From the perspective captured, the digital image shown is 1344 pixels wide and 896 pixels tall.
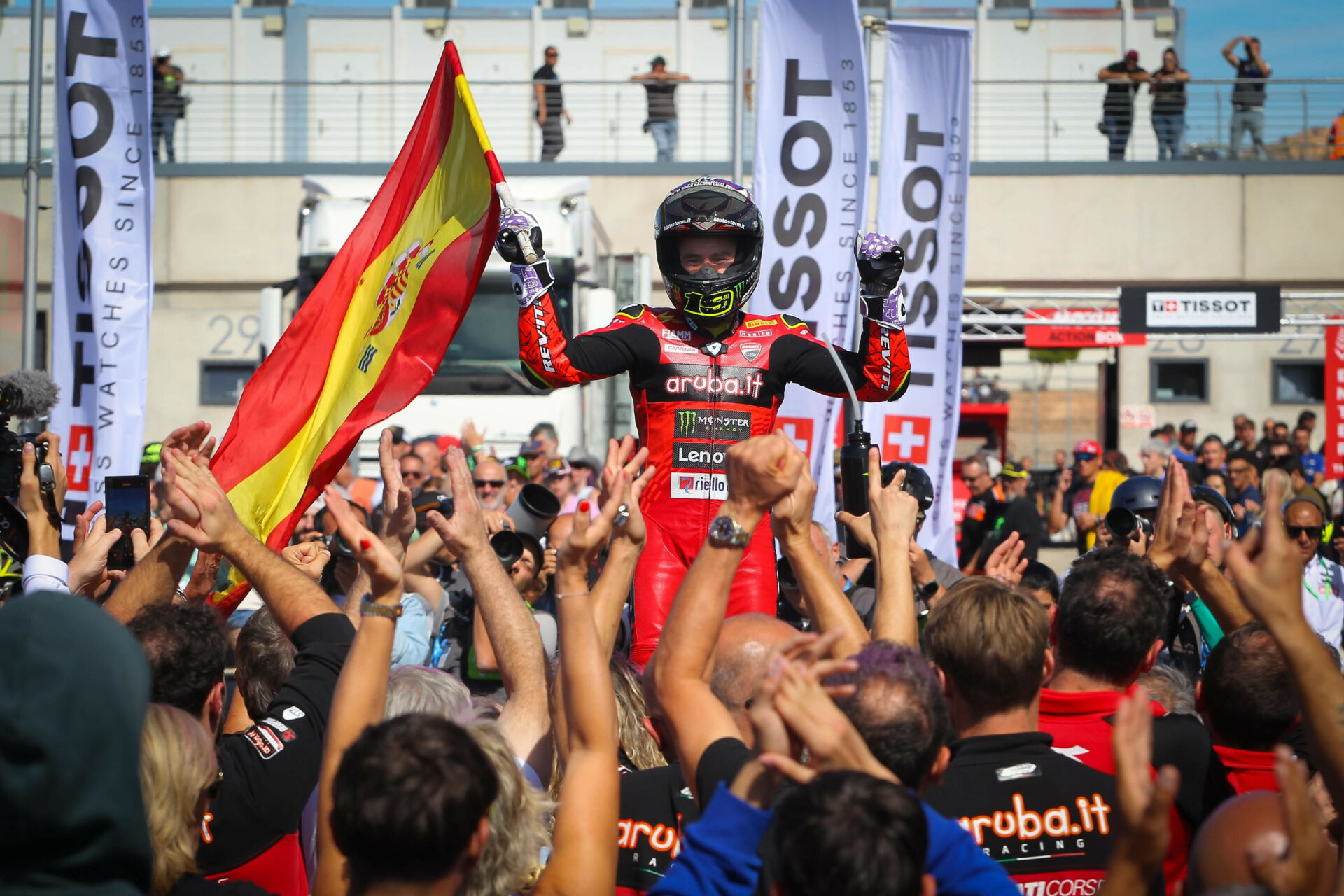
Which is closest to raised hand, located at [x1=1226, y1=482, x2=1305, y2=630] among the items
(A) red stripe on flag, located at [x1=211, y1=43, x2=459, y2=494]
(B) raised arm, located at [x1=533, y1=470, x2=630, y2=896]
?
(B) raised arm, located at [x1=533, y1=470, x2=630, y2=896]

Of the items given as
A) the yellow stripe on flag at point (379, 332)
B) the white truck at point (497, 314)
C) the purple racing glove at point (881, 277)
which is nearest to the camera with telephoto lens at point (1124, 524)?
the purple racing glove at point (881, 277)

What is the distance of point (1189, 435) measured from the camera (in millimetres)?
14891

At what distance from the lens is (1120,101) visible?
2128 cm

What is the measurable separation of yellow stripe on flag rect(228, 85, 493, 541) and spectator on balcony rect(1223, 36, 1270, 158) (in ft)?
61.9

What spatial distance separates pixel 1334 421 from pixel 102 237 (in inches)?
504

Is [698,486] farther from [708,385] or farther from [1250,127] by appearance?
[1250,127]

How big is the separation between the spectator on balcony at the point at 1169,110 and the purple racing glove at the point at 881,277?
1745cm

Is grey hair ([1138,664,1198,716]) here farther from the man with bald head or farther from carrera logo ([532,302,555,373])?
the man with bald head

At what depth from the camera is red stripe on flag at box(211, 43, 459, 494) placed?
515 centimetres

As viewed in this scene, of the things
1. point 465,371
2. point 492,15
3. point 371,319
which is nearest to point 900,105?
point 465,371

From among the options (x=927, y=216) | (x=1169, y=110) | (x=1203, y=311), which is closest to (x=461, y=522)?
(x=927, y=216)

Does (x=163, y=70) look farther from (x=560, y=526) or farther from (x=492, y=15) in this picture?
(x=560, y=526)

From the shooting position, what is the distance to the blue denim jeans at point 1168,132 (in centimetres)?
2114

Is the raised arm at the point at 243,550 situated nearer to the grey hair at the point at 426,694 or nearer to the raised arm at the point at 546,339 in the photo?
the grey hair at the point at 426,694
